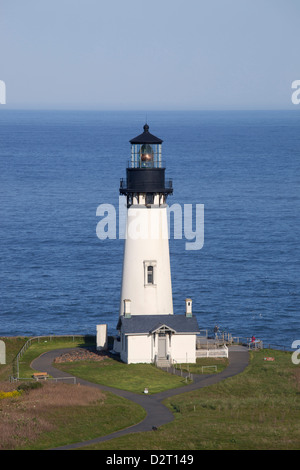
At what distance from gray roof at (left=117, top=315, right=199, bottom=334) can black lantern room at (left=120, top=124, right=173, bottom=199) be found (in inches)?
292

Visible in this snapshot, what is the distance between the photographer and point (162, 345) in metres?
56.5

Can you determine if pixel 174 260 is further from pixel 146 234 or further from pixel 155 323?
pixel 155 323

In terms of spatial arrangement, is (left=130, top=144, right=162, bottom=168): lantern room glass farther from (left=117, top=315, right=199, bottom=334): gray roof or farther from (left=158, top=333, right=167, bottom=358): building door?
(left=158, top=333, right=167, bottom=358): building door

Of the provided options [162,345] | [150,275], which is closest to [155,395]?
[162,345]

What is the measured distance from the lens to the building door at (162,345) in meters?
56.3

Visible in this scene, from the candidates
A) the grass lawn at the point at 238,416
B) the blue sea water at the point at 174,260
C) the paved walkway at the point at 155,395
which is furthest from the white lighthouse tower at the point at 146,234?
the blue sea water at the point at 174,260

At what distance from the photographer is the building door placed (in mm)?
56312

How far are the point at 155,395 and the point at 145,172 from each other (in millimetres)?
14708

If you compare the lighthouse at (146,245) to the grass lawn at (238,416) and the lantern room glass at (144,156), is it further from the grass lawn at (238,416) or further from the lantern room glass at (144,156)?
the grass lawn at (238,416)

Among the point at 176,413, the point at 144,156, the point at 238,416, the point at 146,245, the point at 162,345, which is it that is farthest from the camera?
the point at 144,156

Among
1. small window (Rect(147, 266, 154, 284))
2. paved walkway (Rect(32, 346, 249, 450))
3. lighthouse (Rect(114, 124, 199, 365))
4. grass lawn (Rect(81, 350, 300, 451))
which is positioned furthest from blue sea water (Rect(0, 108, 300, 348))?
grass lawn (Rect(81, 350, 300, 451))

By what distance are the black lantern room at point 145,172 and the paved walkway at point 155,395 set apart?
1077cm

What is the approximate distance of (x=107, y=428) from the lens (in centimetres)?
4312
